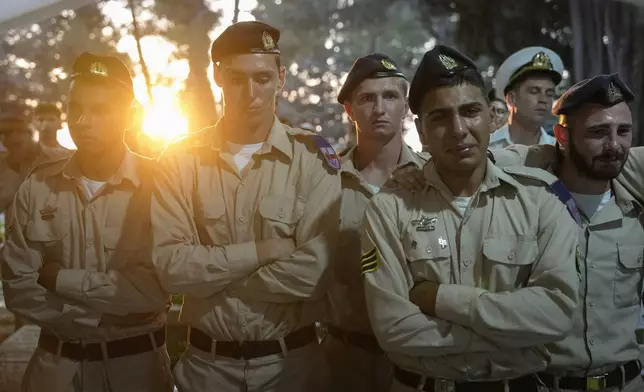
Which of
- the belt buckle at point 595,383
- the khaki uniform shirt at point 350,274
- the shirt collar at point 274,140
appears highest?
the shirt collar at point 274,140

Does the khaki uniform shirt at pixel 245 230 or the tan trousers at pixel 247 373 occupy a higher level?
the khaki uniform shirt at pixel 245 230

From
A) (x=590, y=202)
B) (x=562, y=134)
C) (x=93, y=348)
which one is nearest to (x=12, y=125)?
(x=93, y=348)

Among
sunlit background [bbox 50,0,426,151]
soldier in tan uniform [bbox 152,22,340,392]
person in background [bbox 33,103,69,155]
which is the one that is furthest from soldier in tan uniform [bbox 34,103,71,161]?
soldier in tan uniform [bbox 152,22,340,392]

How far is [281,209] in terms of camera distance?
2244 mm

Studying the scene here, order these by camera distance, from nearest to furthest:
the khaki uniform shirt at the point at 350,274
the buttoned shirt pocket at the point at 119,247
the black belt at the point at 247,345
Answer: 1. the black belt at the point at 247,345
2. the buttoned shirt pocket at the point at 119,247
3. the khaki uniform shirt at the point at 350,274

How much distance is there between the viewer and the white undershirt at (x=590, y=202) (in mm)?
2189

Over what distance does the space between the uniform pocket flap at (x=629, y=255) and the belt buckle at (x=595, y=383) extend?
0.45 metres

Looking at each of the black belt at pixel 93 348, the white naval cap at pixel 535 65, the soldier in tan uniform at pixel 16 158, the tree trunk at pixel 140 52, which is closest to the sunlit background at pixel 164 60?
the tree trunk at pixel 140 52

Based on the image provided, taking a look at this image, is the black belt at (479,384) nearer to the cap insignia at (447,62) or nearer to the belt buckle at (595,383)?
the belt buckle at (595,383)

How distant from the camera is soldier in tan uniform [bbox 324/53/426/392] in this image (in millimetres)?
2637

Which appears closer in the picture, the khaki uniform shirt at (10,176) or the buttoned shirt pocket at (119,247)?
the buttoned shirt pocket at (119,247)

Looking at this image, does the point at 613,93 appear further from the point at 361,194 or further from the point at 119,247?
the point at 119,247

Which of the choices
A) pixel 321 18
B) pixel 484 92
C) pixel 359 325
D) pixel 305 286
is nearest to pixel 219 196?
pixel 305 286

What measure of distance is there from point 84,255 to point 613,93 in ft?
7.67
